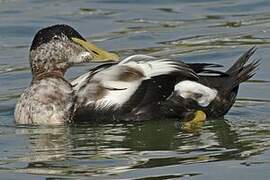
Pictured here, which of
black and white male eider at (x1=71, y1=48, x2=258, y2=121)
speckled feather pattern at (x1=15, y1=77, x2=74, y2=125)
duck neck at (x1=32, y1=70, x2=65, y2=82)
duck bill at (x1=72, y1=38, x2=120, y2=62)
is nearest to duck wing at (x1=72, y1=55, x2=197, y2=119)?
black and white male eider at (x1=71, y1=48, x2=258, y2=121)

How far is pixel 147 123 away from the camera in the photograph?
10.0 m

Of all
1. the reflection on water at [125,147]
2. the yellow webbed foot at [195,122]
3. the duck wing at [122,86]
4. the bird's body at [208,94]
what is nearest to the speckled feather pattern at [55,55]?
the duck wing at [122,86]

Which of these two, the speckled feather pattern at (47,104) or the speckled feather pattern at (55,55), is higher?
the speckled feather pattern at (55,55)

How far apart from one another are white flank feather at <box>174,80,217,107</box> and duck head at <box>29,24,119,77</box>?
81 centimetres

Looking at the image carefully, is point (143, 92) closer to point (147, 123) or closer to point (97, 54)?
point (147, 123)

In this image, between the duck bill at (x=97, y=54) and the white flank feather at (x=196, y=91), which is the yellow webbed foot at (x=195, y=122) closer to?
the white flank feather at (x=196, y=91)

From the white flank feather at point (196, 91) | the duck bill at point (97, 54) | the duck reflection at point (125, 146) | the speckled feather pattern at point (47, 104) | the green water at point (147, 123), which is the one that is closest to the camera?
the green water at point (147, 123)

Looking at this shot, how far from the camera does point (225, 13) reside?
1600cm

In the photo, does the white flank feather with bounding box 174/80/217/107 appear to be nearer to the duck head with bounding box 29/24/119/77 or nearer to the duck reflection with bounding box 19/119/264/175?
the duck reflection with bounding box 19/119/264/175

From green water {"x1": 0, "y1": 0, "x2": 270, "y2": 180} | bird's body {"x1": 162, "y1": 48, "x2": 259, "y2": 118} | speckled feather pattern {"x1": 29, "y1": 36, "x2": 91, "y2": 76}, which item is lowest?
green water {"x1": 0, "y1": 0, "x2": 270, "y2": 180}

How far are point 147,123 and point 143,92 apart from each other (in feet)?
0.98

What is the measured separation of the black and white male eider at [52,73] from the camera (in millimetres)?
10203

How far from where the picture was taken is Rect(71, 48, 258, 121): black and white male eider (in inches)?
388

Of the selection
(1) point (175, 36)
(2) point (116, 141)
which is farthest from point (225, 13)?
(2) point (116, 141)
